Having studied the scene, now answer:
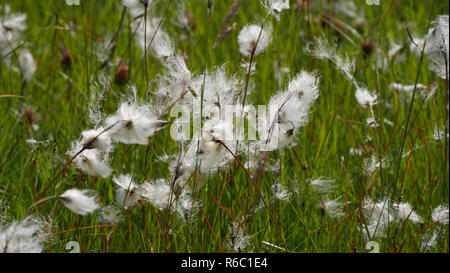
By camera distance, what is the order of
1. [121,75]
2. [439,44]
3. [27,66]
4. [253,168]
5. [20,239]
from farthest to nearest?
1. [27,66]
2. [121,75]
3. [253,168]
4. [439,44]
5. [20,239]

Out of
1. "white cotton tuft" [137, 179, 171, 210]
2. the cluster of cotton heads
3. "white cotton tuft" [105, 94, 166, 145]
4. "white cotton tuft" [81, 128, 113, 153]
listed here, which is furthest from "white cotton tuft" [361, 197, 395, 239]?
"white cotton tuft" [81, 128, 113, 153]

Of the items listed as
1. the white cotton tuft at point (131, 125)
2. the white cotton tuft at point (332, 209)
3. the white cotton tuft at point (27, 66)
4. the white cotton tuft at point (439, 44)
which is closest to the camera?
the white cotton tuft at point (131, 125)

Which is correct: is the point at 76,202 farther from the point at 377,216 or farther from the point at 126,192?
the point at 377,216

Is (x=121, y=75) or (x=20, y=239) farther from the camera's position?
(x=121, y=75)

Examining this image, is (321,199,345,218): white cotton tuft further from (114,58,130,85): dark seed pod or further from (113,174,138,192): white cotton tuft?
(114,58,130,85): dark seed pod

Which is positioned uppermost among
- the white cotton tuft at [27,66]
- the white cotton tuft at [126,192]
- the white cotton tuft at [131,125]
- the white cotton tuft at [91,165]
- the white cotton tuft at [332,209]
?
the white cotton tuft at [27,66]

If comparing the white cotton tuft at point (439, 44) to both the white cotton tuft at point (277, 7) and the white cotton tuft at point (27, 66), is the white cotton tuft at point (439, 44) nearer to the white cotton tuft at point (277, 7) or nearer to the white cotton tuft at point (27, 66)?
the white cotton tuft at point (277, 7)

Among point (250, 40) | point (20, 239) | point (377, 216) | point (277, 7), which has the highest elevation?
point (277, 7)

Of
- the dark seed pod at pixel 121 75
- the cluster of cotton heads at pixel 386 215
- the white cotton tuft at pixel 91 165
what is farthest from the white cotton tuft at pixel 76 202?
the dark seed pod at pixel 121 75

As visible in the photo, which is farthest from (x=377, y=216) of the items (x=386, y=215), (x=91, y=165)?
(x=91, y=165)

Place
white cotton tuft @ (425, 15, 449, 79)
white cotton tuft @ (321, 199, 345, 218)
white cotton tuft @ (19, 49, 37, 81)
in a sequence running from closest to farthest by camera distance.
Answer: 1. white cotton tuft @ (425, 15, 449, 79)
2. white cotton tuft @ (321, 199, 345, 218)
3. white cotton tuft @ (19, 49, 37, 81)
